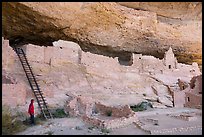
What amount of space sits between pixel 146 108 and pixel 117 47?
5.28 meters

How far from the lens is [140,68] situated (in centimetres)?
1441

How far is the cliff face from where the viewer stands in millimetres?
11367

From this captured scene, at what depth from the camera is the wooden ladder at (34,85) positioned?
8.99 meters

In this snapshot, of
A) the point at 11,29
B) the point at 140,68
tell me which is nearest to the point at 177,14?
the point at 140,68

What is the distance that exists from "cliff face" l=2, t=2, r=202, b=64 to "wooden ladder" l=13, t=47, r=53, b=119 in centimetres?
171

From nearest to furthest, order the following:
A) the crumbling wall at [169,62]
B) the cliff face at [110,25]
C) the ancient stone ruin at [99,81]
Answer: the ancient stone ruin at [99,81] < the cliff face at [110,25] < the crumbling wall at [169,62]

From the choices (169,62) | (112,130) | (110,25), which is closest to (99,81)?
(110,25)

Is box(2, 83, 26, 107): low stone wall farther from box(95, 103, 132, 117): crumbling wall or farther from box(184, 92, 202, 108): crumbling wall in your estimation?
box(184, 92, 202, 108): crumbling wall

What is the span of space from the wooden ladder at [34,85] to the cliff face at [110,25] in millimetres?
1705

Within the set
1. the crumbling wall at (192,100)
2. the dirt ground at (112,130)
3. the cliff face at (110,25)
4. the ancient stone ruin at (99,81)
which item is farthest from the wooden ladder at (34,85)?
the crumbling wall at (192,100)

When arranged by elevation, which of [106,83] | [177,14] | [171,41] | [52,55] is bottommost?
[106,83]

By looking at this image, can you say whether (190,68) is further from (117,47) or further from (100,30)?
(100,30)

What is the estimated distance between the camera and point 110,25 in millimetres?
13508

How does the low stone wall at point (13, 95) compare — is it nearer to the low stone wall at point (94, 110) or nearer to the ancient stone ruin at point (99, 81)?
the ancient stone ruin at point (99, 81)
